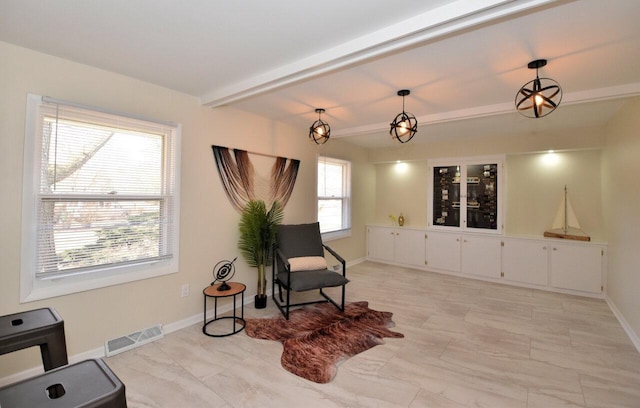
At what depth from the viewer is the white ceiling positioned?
1.71 m

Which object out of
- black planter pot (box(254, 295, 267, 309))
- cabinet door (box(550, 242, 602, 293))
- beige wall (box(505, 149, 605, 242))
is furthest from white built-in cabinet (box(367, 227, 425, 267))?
black planter pot (box(254, 295, 267, 309))

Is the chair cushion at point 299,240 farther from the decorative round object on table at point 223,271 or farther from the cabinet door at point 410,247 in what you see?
the cabinet door at point 410,247

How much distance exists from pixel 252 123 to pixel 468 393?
3.59 metres

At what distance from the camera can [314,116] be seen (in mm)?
3992

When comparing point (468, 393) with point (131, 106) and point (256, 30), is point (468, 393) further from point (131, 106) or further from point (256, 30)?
point (131, 106)

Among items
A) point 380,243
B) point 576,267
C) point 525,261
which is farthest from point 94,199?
point 576,267

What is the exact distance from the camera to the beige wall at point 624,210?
2951mm

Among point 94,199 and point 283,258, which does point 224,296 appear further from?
point 94,199

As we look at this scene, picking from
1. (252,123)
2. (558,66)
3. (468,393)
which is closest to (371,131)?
(252,123)

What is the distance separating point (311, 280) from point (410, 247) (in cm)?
303

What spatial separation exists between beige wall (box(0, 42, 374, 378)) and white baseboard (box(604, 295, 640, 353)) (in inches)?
159

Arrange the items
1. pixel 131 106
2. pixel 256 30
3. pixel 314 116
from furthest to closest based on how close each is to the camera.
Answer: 1. pixel 314 116
2. pixel 131 106
3. pixel 256 30

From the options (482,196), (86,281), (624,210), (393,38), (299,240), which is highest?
(393,38)

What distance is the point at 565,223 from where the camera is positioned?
4.52 metres
